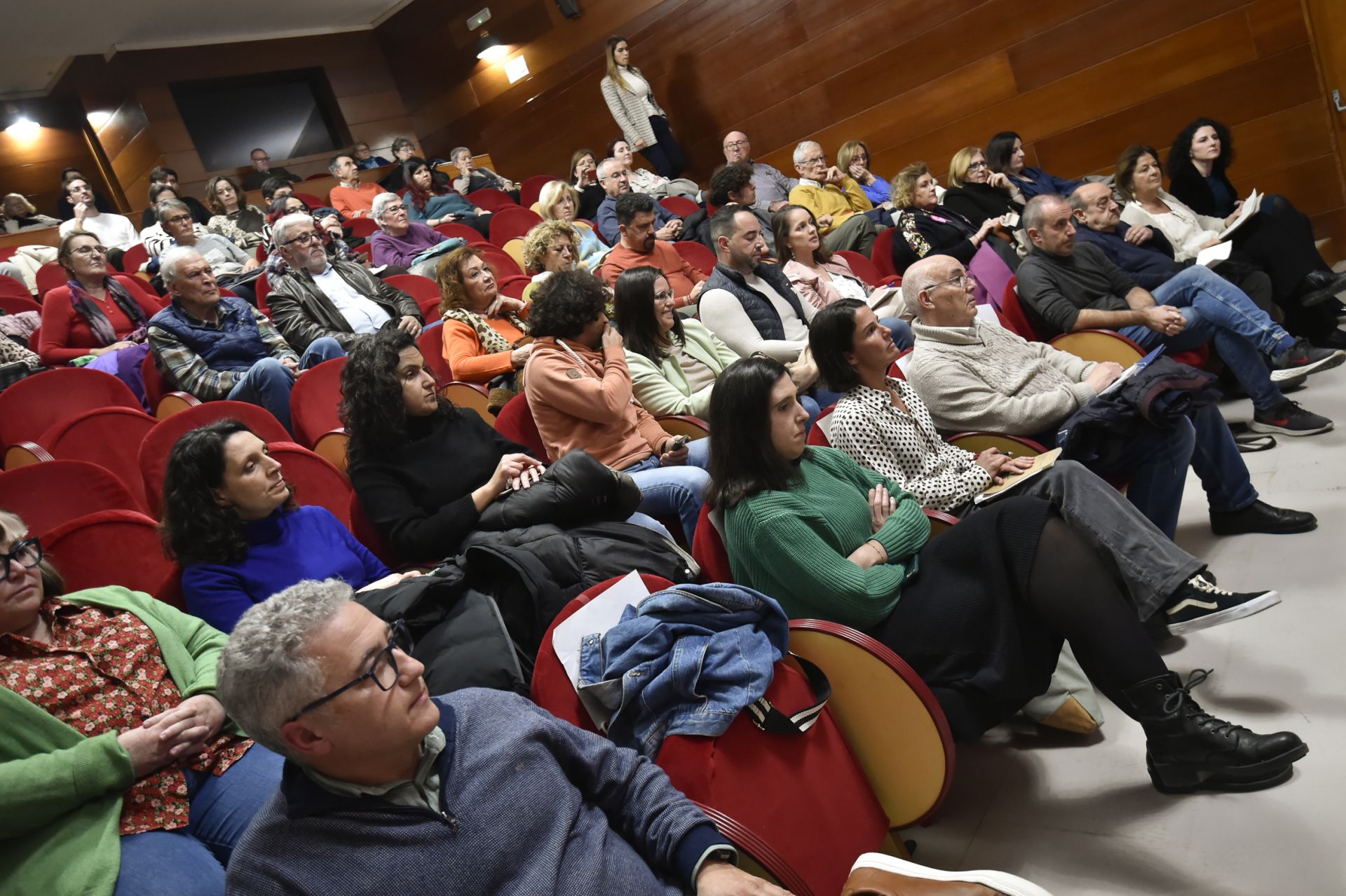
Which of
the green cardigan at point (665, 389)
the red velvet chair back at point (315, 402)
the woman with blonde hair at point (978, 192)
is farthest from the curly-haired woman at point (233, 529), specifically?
the woman with blonde hair at point (978, 192)

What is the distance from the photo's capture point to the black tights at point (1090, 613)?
142 centimetres

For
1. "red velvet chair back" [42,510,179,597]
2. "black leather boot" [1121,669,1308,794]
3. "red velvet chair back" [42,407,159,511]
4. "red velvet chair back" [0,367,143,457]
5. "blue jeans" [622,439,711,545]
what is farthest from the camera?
"red velvet chair back" [0,367,143,457]

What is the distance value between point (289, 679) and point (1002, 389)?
6.21 ft

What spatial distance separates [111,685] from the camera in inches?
55.6

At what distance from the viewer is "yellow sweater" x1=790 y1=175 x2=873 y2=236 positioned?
16.3 ft

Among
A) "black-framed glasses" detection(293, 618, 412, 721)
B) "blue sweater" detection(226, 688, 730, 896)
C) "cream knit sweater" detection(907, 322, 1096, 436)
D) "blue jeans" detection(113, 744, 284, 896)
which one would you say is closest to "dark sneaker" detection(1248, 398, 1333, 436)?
"cream knit sweater" detection(907, 322, 1096, 436)

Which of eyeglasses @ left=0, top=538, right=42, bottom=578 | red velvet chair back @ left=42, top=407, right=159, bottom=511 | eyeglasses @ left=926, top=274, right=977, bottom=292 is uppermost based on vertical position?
red velvet chair back @ left=42, top=407, right=159, bottom=511

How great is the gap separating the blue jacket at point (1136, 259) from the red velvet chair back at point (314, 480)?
2.63m

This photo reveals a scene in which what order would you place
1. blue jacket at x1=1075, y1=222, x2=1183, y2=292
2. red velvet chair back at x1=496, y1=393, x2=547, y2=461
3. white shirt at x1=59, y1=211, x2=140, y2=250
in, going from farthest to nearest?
white shirt at x1=59, y1=211, x2=140, y2=250, blue jacket at x1=1075, y1=222, x2=1183, y2=292, red velvet chair back at x1=496, y1=393, x2=547, y2=461

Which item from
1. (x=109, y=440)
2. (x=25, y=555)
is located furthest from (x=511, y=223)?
(x=25, y=555)

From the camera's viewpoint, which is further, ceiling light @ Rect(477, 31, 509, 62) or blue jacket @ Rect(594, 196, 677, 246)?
ceiling light @ Rect(477, 31, 509, 62)

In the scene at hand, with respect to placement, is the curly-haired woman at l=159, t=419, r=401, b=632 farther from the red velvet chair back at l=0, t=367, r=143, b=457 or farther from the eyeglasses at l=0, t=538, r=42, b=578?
the red velvet chair back at l=0, t=367, r=143, b=457

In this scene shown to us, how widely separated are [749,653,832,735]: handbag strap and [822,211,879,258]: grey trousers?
131 inches

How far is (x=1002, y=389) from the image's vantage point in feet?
7.79
